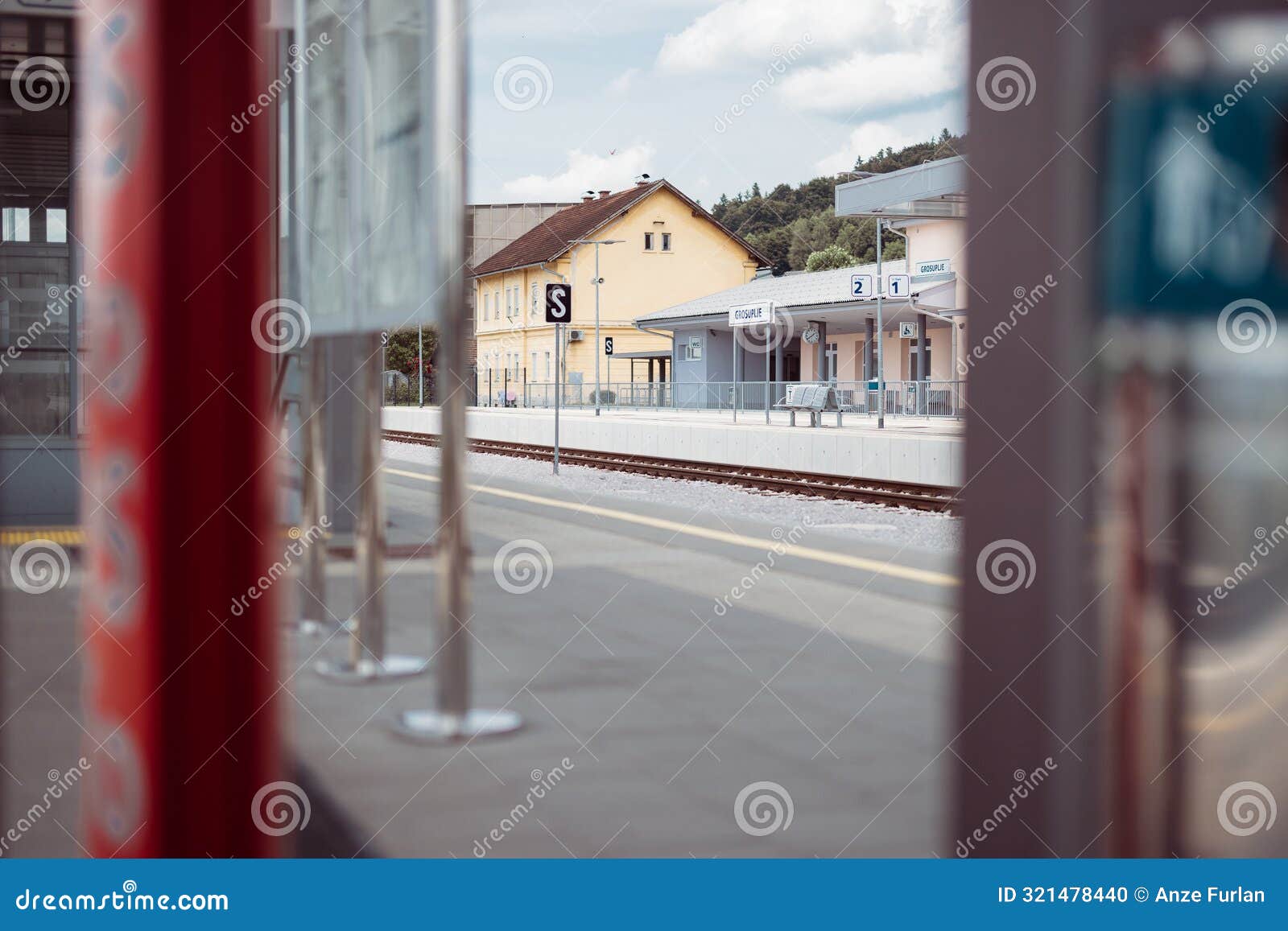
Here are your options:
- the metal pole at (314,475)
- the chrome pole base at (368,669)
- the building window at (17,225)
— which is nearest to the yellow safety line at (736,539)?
the chrome pole base at (368,669)

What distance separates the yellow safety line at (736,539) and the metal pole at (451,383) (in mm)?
2289

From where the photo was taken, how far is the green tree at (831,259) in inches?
2849

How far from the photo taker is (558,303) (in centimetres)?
1573

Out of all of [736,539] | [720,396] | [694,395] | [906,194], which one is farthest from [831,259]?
[736,539]

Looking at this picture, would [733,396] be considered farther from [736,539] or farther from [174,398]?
[174,398]

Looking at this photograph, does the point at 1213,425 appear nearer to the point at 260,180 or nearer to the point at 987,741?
the point at 987,741

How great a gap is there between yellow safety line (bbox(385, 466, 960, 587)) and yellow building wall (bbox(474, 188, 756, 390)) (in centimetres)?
4139

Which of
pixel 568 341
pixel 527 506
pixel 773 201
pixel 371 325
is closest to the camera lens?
pixel 371 325

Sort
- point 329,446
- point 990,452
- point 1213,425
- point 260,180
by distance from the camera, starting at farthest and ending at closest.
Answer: point 329,446, point 1213,425, point 990,452, point 260,180

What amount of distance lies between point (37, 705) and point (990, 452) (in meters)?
3.84

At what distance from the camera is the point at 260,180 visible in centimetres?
158

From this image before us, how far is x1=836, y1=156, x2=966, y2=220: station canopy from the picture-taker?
12.3 metres

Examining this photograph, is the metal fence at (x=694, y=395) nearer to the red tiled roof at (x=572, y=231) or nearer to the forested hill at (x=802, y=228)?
the red tiled roof at (x=572, y=231)

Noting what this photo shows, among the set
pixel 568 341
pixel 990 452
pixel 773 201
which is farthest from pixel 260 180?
pixel 773 201
